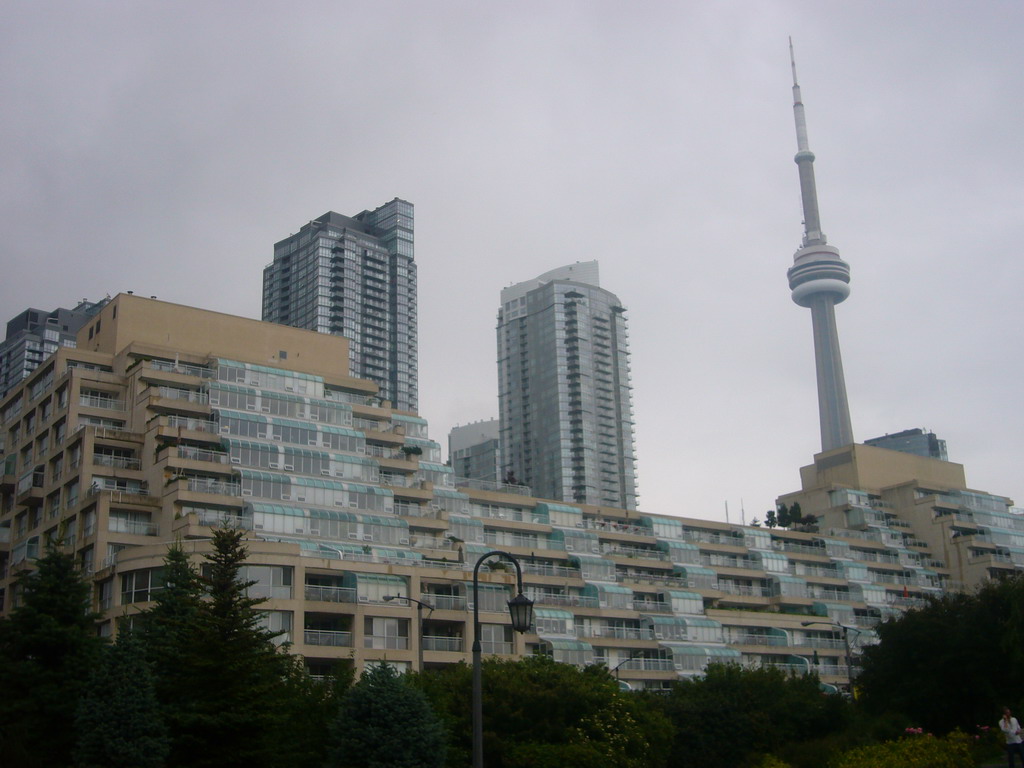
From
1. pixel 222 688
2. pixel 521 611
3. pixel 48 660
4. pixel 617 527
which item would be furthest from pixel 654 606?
pixel 521 611

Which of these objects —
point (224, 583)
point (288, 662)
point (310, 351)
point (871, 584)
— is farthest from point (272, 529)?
point (871, 584)

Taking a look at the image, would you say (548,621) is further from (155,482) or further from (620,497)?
(620,497)

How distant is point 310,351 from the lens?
101 metres

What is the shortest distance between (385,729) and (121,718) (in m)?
9.38

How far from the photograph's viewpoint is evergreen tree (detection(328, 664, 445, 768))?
42000 mm

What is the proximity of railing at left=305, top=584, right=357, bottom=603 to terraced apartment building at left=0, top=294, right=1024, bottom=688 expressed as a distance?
125mm

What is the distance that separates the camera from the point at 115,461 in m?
86.7

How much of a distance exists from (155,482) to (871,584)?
81.3 m

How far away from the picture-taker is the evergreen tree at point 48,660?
158 feet

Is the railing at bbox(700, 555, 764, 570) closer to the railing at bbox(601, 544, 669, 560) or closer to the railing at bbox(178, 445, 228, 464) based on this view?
the railing at bbox(601, 544, 669, 560)

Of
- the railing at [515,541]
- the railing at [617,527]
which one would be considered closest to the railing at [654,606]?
the railing at [617,527]

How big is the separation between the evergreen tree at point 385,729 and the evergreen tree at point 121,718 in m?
6.25

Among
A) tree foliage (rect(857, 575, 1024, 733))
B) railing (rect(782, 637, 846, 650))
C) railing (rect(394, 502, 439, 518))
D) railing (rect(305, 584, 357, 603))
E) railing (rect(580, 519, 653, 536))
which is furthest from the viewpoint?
railing (rect(782, 637, 846, 650))

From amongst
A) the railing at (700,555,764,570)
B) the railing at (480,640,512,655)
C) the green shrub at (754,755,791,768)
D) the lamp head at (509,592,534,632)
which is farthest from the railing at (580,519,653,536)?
the lamp head at (509,592,534,632)
